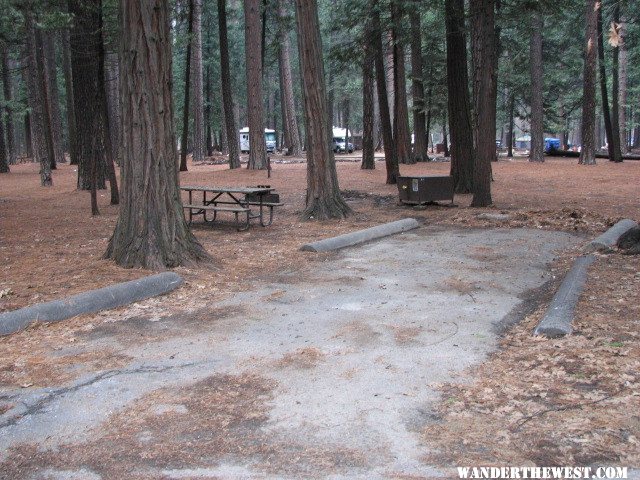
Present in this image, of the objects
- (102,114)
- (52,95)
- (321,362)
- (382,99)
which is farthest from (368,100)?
(52,95)

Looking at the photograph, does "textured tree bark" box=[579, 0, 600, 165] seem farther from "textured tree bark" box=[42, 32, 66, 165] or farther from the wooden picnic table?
"textured tree bark" box=[42, 32, 66, 165]

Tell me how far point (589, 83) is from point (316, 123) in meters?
21.4

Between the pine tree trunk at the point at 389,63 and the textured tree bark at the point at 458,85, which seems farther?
the pine tree trunk at the point at 389,63

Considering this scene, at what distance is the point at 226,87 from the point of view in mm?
28109

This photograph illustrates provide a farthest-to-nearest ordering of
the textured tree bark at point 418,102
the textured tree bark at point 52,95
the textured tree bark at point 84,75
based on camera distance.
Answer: the textured tree bark at point 52,95, the textured tree bark at point 418,102, the textured tree bark at point 84,75

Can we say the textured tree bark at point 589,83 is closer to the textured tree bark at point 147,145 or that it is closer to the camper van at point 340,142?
the textured tree bark at point 147,145

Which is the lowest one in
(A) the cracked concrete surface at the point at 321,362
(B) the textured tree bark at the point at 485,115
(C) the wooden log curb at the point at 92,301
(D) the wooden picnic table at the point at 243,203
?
(A) the cracked concrete surface at the point at 321,362

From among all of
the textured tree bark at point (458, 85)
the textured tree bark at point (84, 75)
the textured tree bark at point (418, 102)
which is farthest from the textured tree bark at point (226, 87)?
the textured tree bark at point (458, 85)

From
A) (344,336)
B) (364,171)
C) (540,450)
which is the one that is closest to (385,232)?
(344,336)

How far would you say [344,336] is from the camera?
5738 mm

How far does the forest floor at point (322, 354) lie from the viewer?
358cm

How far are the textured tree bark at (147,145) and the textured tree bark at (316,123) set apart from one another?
5250 mm

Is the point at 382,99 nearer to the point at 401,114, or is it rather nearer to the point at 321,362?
the point at 401,114

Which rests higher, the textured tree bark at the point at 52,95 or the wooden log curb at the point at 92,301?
the textured tree bark at the point at 52,95
